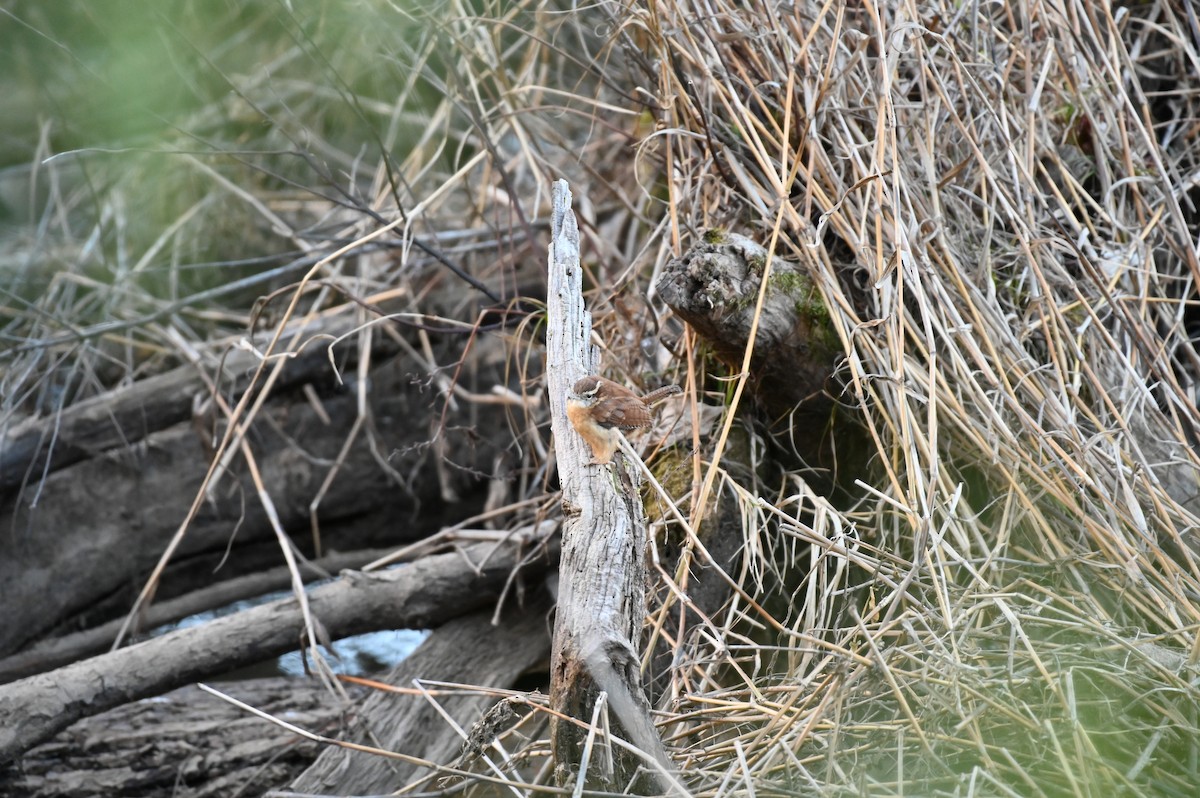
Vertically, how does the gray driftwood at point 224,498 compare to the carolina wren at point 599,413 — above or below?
below

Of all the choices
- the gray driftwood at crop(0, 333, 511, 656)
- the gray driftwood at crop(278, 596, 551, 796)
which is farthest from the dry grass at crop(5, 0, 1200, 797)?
the gray driftwood at crop(0, 333, 511, 656)

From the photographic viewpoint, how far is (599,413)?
6.44 feet

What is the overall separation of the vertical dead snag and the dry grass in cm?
20

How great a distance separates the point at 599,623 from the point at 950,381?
132 centimetres

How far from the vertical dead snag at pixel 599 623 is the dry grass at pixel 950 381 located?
20 cm

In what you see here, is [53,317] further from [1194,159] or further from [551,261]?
[1194,159]

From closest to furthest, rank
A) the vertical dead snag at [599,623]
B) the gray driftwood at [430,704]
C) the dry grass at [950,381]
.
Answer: the vertical dead snag at [599,623] → the dry grass at [950,381] → the gray driftwood at [430,704]

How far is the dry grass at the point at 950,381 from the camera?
1.80m

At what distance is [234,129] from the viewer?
4812mm

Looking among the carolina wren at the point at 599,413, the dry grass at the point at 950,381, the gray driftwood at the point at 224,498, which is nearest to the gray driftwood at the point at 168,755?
the gray driftwood at the point at 224,498

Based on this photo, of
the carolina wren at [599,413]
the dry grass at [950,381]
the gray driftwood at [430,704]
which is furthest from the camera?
the gray driftwood at [430,704]

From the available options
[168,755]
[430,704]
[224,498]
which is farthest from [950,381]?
[224,498]

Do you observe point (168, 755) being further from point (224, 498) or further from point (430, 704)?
point (224, 498)

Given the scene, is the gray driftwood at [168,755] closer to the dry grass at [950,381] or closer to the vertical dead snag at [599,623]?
the dry grass at [950,381]
